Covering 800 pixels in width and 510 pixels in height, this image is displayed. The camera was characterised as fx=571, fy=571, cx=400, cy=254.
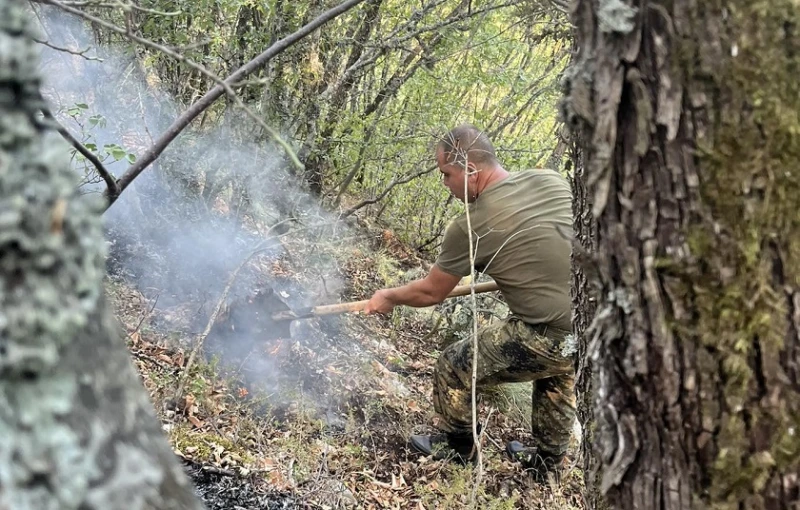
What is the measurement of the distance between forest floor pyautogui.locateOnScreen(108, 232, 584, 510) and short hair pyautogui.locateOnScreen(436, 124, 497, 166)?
1.83 meters

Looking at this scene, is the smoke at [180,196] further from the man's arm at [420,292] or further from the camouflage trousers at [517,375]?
the camouflage trousers at [517,375]

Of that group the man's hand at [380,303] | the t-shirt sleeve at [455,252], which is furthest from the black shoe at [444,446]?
the t-shirt sleeve at [455,252]

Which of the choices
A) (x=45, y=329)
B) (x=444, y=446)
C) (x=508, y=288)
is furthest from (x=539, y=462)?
(x=45, y=329)

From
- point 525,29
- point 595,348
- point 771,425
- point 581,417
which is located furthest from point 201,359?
point 525,29

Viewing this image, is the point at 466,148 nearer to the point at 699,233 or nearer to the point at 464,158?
the point at 464,158

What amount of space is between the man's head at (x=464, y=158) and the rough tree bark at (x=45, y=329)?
3.66 m

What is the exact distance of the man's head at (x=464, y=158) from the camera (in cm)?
424

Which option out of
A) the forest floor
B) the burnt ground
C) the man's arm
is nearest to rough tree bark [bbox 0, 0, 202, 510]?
the forest floor

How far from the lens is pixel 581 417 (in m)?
2.25

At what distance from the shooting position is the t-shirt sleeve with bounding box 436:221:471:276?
163 inches

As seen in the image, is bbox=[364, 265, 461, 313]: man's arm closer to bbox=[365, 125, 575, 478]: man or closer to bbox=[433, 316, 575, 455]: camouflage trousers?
bbox=[365, 125, 575, 478]: man

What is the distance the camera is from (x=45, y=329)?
0.63m

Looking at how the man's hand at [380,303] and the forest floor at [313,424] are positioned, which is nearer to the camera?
the forest floor at [313,424]

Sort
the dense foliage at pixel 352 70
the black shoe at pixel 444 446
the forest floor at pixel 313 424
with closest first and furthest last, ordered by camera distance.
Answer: the forest floor at pixel 313 424 → the black shoe at pixel 444 446 → the dense foliage at pixel 352 70
